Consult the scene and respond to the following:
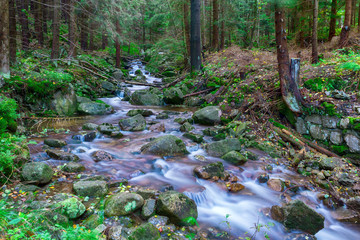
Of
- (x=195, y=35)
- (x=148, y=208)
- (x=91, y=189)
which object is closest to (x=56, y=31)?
(x=195, y=35)

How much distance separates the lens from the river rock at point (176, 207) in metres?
3.77

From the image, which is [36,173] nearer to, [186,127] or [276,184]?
[276,184]

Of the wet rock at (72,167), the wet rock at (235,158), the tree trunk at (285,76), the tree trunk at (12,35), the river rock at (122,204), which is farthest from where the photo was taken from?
the tree trunk at (12,35)

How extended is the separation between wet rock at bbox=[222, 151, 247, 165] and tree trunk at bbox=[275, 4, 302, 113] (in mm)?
2718

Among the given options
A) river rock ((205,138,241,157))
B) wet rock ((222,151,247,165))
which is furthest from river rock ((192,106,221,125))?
wet rock ((222,151,247,165))

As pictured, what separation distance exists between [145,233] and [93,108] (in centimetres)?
868

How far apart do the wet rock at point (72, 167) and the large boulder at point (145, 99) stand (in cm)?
838

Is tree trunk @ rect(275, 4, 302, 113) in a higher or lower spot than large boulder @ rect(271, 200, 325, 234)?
higher

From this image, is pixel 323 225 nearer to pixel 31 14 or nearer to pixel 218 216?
pixel 218 216

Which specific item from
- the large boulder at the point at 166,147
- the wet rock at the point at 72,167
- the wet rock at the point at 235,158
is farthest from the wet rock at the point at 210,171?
the wet rock at the point at 72,167

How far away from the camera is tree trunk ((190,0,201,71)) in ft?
47.3

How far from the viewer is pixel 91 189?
13.9ft

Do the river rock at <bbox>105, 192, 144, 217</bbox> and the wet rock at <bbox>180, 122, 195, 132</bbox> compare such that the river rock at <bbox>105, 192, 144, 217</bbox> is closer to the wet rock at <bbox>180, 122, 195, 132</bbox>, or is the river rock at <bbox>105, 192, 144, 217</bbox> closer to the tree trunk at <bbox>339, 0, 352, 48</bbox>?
the wet rock at <bbox>180, 122, 195, 132</bbox>

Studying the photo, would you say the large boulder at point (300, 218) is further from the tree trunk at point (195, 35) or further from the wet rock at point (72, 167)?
the tree trunk at point (195, 35)
